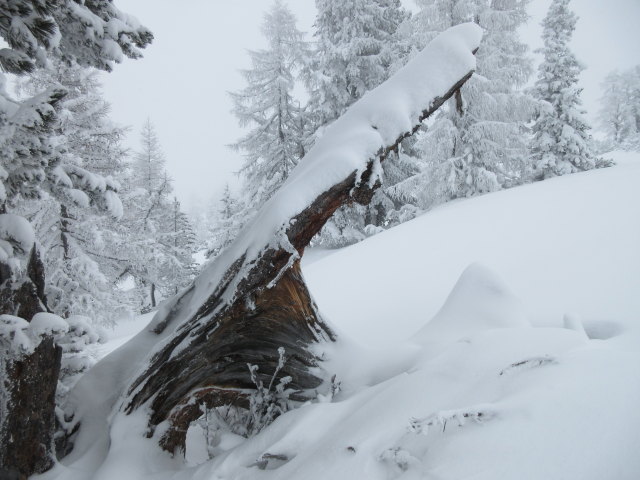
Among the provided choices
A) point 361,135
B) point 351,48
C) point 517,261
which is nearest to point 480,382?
point 361,135

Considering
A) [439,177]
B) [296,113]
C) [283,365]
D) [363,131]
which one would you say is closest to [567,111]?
[439,177]

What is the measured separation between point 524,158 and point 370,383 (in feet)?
51.9

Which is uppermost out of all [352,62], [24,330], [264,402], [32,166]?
[352,62]

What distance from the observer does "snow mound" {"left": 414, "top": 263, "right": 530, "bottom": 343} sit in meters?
2.66

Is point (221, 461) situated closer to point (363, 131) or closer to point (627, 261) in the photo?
point (363, 131)

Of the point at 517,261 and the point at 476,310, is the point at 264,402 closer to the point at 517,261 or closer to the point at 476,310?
the point at 476,310

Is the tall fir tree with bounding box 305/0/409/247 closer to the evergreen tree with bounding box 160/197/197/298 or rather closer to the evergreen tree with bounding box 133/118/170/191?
the evergreen tree with bounding box 160/197/197/298

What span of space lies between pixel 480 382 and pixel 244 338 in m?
1.73

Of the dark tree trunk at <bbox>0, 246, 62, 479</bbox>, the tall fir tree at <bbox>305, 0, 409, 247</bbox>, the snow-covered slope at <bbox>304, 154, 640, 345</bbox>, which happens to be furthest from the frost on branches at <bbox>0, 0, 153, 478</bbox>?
the tall fir tree at <bbox>305, 0, 409, 247</bbox>

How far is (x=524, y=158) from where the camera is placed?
15055 mm

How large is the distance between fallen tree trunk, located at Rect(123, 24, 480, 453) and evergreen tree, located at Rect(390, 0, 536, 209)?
1105cm

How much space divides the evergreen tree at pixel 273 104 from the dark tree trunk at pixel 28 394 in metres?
13.9

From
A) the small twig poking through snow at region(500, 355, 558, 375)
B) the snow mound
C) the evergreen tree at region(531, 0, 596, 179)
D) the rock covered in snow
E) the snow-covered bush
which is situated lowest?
the evergreen tree at region(531, 0, 596, 179)

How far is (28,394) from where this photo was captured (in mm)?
2225
